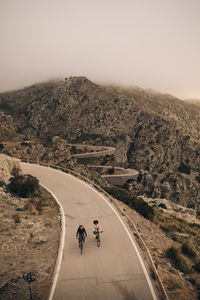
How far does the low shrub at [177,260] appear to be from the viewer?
11.2 meters

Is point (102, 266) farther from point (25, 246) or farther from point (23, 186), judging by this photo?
point (23, 186)

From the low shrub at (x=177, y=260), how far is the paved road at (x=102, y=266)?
2.42 metres

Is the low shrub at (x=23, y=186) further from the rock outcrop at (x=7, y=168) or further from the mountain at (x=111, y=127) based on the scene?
the mountain at (x=111, y=127)

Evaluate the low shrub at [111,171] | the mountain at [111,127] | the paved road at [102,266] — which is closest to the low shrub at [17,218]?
the paved road at [102,266]

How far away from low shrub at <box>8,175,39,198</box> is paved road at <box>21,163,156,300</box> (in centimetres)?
442

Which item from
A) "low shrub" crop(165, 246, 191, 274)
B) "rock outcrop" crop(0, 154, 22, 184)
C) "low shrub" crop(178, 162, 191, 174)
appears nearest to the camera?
"low shrub" crop(165, 246, 191, 274)

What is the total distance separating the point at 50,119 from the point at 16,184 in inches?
4174

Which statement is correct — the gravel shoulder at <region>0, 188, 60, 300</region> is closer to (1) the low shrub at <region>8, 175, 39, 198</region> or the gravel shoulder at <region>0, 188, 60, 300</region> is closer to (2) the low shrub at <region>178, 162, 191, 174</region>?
(1) the low shrub at <region>8, 175, 39, 198</region>

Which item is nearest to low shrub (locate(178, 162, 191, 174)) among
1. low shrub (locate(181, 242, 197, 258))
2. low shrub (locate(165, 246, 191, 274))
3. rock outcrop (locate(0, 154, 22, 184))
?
rock outcrop (locate(0, 154, 22, 184))

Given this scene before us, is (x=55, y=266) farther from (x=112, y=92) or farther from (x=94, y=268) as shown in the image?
(x=112, y=92)

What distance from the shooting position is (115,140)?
119 meters

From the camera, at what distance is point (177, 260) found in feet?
38.1

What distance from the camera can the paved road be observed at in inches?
312

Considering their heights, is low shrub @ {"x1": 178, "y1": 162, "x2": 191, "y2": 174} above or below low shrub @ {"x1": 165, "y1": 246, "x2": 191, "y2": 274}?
below
